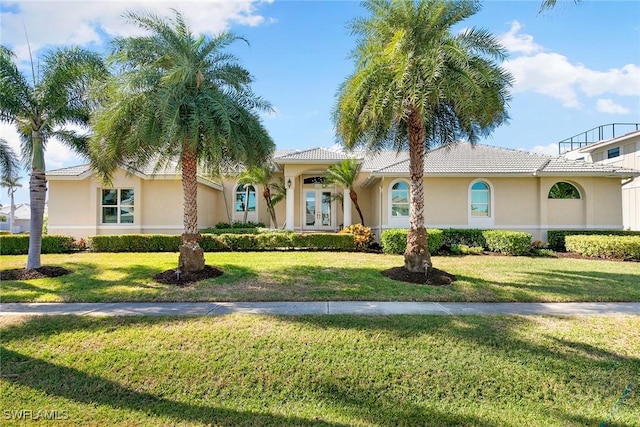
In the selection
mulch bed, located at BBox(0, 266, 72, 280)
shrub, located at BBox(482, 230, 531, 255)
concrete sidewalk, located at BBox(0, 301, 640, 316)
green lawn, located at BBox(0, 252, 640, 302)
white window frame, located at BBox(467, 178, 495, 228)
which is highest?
white window frame, located at BBox(467, 178, 495, 228)

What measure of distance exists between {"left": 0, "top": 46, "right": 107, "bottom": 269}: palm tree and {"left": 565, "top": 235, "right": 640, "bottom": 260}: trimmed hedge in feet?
64.3

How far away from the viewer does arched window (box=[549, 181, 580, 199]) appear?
17.8m

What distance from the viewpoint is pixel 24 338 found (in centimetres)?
557

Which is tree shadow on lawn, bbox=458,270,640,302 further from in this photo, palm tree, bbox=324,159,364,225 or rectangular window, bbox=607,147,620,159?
rectangular window, bbox=607,147,620,159

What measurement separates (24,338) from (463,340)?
7164 millimetres

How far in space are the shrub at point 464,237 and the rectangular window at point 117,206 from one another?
54.9 ft

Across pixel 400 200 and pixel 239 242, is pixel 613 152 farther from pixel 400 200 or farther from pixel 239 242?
pixel 239 242

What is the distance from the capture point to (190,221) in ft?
33.3

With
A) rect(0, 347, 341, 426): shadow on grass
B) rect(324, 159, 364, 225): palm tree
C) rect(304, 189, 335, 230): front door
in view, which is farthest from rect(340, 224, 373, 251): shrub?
rect(0, 347, 341, 426): shadow on grass

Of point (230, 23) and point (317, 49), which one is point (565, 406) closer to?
point (230, 23)

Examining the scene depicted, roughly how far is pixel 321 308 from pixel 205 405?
11.3ft

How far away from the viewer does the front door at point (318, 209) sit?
22531 millimetres

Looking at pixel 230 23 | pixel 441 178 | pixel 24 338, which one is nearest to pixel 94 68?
pixel 230 23

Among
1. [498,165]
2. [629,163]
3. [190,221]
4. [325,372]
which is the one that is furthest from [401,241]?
[629,163]
